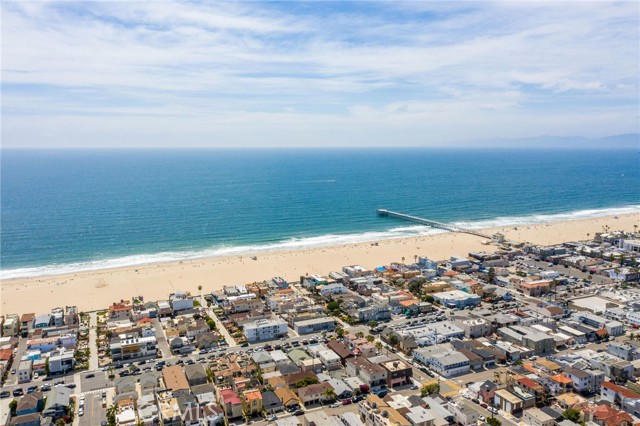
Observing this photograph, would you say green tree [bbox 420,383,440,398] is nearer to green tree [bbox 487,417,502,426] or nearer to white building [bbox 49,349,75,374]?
green tree [bbox 487,417,502,426]

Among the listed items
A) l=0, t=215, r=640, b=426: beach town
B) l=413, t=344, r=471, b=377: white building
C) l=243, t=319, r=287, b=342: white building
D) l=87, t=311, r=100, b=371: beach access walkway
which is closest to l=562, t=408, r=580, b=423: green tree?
l=0, t=215, r=640, b=426: beach town

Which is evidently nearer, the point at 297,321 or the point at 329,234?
the point at 297,321

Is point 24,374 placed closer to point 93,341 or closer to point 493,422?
point 93,341

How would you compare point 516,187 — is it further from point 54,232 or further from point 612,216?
point 54,232

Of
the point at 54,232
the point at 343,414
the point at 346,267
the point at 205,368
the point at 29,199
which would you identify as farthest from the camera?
the point at 29,199

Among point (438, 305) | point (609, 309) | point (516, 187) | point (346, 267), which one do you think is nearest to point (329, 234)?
point (346, 267)

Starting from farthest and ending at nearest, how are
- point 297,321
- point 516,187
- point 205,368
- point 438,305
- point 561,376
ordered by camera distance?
point 516,187, point 438,305, point 297,321, point 205,368, point 561,376
